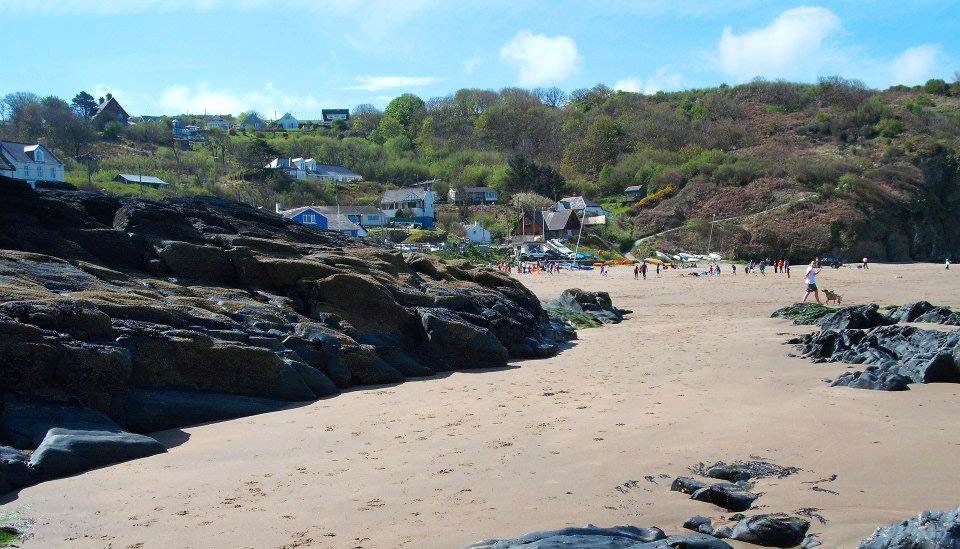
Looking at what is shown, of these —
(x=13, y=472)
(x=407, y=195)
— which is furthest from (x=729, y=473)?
(x=407, y=195)

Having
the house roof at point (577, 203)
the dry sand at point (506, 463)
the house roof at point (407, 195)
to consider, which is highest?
the house roof at point (407, 195)

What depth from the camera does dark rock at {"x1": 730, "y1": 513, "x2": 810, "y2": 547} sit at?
4.59 metres

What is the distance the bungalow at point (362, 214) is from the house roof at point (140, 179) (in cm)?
1621

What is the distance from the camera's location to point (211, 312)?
35.9 ft

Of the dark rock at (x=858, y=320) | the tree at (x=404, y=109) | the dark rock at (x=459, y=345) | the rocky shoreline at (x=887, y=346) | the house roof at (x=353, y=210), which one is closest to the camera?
the rocky shoreline at (x=887, y=346)

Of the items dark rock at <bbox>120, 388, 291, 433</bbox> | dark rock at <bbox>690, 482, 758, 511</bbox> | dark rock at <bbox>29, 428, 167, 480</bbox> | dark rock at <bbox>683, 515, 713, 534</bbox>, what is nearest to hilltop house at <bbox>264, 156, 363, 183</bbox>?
dark rock at <bbox>120, 388, 291, 433</bbox>

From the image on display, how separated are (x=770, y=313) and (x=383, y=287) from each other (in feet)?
44.9

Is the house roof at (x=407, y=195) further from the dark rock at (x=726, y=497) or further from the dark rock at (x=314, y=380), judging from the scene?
the dark rock at (x=726, y=497)

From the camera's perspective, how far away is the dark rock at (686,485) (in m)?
5.52

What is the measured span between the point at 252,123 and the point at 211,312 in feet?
449

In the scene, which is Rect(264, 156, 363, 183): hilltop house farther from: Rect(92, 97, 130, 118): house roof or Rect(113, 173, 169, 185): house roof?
Rect(92, 97, 130, 118): house roof

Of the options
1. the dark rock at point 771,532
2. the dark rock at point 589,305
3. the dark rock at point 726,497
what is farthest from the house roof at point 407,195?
the dark rock at point 771,532

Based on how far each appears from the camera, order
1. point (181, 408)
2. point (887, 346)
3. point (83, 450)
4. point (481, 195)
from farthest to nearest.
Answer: point (481, 195) → point (887, 346) → point (181, 408) → point (83, 450)

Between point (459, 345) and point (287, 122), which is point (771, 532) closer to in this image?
point (459, 345)
